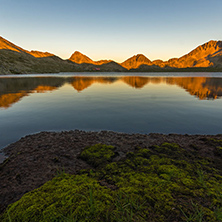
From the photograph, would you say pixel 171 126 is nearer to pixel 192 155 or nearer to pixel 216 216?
pixel 192 155

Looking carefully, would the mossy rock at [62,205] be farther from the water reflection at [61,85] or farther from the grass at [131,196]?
the water reflection at [61,85]

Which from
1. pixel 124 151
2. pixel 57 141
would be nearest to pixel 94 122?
pixel 57 141

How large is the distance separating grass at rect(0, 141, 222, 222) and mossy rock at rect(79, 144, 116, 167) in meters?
0.61

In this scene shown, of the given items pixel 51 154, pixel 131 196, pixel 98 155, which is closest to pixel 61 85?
pixel 51 154

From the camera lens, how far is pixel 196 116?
17.4m

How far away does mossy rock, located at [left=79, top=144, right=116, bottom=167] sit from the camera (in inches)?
289

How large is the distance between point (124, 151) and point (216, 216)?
17.7ft

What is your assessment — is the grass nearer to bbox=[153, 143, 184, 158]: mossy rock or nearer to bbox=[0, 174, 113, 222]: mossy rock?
bbox=[0, 174, 113, 222]: mossy rock

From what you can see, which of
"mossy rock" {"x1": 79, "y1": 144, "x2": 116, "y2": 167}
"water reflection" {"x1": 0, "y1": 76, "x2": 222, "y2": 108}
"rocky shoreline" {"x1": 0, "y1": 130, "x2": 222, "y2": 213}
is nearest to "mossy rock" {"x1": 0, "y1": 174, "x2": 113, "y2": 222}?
"rocky shoreline" {"x1": 0, "y1": 130, "x2": 222, "y2": 213}

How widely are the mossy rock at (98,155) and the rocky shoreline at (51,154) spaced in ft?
0.98

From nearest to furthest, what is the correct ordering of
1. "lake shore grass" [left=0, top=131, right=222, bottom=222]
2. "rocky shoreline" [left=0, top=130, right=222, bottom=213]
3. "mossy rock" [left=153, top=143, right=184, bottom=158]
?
1. "lake shore grass" [left=0, top=131, right=222, bottom=222]
2. "rocky shoreline" [left=0, top=130, right=222, bottom=213]
3. "mossy rock" [left=153, top=143, right=184, bottom=158]

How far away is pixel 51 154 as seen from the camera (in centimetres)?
838

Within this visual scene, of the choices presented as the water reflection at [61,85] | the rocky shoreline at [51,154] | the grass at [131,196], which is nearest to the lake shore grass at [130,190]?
the grass at [131,196]

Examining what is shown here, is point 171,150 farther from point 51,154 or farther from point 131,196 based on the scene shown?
point 51,154
